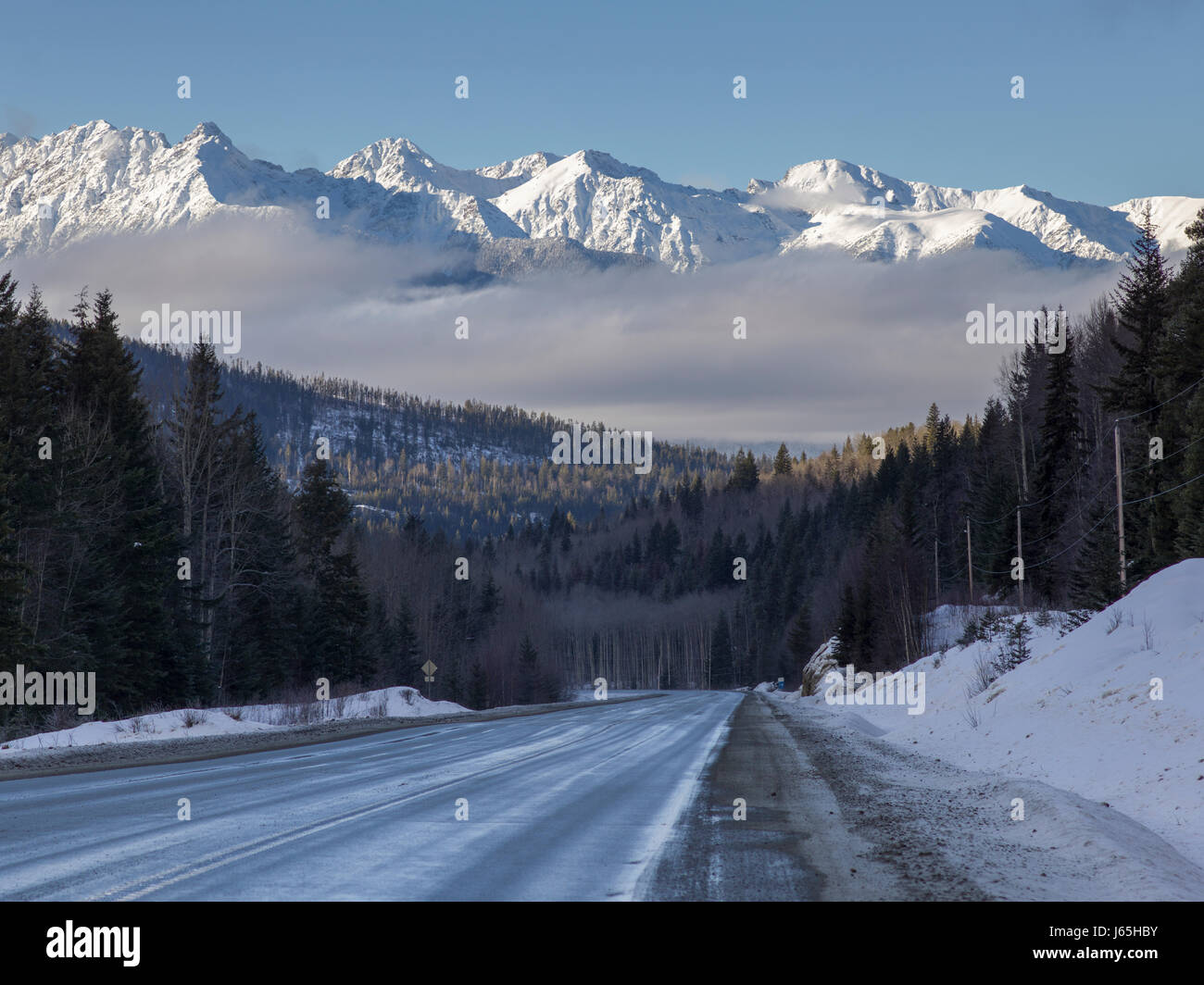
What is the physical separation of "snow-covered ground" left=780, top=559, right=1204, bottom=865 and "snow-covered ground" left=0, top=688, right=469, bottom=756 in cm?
1787

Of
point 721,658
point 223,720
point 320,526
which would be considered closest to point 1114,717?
point 223,720

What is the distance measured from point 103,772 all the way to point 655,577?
182 m

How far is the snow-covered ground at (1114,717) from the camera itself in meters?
11.5

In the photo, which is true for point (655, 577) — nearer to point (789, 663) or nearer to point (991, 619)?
point (789, 663)

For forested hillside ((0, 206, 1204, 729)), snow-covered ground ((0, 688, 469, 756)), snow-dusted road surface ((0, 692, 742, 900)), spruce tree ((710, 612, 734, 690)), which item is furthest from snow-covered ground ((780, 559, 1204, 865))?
spruce tree ((710, 612, 734, 690))

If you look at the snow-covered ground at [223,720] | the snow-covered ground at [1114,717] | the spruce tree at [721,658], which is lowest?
the spruce tree at [721,658]

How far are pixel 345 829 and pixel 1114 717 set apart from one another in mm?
11992

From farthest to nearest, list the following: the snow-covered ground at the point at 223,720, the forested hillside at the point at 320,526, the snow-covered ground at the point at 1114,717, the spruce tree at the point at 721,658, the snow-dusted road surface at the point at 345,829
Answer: the spruce tree at the point at 721,658 → the forested hillside at the point at 320,526 → the snow-covered ground at the point at 223,720 → the snow-covered ground at the point at 1114,717 → the snow-dusted road surface at the point at 345,829

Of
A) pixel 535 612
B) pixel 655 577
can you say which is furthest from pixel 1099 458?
pixel 655 577

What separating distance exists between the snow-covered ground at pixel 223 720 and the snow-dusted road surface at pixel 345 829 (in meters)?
5.20

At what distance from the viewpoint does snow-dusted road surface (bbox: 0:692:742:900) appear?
23.1 feet

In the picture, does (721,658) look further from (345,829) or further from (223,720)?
(345,829)

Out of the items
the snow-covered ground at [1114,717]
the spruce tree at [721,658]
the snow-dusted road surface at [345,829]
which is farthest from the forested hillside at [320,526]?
the spruce tree at [721,658]

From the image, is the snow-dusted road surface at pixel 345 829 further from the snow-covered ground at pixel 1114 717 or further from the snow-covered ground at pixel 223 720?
the snow-covered ground at pixel 1114 717
